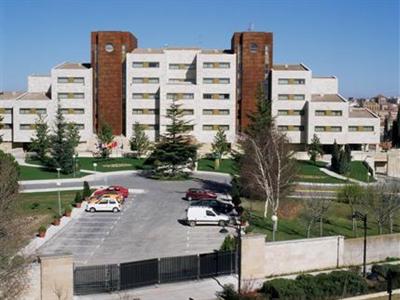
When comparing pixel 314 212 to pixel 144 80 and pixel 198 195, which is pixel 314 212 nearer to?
pixel 198 195

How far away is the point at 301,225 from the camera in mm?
Answer: 34844

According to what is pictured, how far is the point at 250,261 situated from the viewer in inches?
985

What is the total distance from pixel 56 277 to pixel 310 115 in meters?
60.9

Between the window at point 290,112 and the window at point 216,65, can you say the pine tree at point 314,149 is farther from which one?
the window at point 216,65

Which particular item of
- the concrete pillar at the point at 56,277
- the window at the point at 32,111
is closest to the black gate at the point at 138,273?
the concrete pillar at the point at 56,277

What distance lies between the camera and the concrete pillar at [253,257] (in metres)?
24.9

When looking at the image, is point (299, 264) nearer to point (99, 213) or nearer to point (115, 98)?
point (99, 213)

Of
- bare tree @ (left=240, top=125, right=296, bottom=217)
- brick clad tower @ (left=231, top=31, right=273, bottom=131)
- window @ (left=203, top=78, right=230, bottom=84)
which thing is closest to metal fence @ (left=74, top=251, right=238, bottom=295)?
bare tree @ (left=240, top=125, right=296, bottom=217)

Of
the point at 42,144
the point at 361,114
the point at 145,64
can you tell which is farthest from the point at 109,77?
the point at 361,114

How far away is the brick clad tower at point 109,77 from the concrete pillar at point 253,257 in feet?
184

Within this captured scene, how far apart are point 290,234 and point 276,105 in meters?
48.4

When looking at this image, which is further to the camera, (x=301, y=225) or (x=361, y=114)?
(x=361, y=114)

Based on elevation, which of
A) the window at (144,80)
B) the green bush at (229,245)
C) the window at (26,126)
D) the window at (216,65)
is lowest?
the green bush at (229,245)

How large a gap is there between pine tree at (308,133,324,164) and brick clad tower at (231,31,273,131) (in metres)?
9.34
